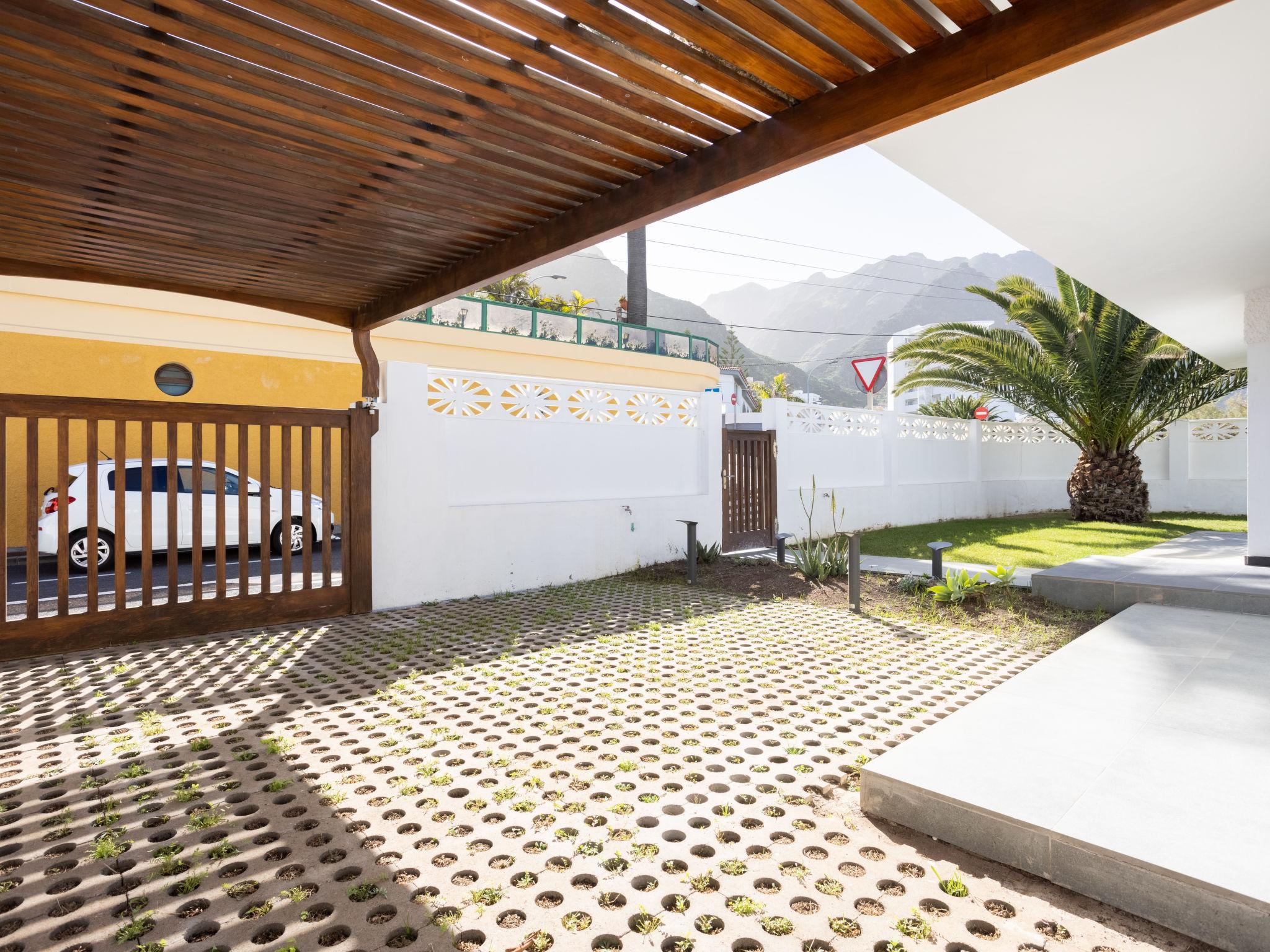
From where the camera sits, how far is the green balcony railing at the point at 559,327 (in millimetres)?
13023

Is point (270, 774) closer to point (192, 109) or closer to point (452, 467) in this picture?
point (192, 109)

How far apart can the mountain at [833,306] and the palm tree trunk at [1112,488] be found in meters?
55.8

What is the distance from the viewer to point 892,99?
8.01 feet

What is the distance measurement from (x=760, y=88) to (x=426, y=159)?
1507mm

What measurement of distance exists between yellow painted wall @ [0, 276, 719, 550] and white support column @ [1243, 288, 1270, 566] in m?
8.51

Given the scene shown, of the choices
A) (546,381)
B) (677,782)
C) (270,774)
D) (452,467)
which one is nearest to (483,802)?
(677,782)

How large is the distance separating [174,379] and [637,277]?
9923 millimetres

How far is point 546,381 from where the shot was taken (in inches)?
281

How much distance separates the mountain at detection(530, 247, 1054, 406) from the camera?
83.1m

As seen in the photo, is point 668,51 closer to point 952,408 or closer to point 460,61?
point 460,61

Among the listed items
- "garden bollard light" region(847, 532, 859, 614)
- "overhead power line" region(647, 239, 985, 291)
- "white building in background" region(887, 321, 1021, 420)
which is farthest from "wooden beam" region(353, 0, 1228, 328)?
"overhead power line" region(647, 239, 985, 291)

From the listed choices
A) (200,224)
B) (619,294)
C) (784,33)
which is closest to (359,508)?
(200,224)

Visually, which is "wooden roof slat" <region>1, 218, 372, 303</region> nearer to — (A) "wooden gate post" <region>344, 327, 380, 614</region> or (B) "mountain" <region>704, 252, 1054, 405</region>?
(A) "wooden gate post" <region>344, 327, 380, 614</region>

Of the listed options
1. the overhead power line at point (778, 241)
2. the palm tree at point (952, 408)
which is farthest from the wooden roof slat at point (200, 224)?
the overhead power line at point (778, 241)
